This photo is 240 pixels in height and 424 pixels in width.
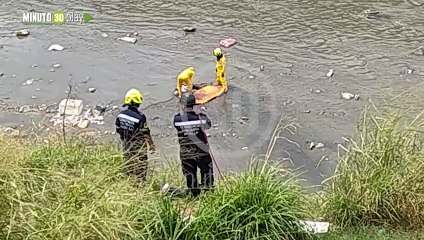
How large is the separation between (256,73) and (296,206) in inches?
196

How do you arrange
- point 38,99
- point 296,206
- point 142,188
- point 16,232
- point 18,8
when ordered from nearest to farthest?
point 16,232 → point 296,206 → point 142,188 → point 38,99 → point 18,8

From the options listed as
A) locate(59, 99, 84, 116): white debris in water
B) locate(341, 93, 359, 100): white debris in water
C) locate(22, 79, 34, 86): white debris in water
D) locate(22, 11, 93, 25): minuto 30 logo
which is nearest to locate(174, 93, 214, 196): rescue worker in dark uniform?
locate(59, 99, 84, 116): white debris in water

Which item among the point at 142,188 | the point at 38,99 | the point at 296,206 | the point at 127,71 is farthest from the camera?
the point at 127,71

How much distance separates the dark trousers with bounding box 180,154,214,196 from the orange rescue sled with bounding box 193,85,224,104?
2.38 meters

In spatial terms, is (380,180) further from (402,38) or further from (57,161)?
(402,38)

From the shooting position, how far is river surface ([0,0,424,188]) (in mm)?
7965

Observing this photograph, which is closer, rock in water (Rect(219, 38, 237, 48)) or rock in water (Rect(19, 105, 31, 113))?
rock in water (Rect(19, 105, 31, 113))

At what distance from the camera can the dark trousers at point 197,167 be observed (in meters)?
6.01

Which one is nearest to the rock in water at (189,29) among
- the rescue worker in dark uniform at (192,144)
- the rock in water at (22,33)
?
the rock in water at (22,33)

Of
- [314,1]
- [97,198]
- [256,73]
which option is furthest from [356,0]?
[97,198]

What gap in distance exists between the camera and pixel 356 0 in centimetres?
1217

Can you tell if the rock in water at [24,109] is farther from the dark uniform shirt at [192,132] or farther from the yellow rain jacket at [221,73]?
the dark uniform shirt at [192,132]

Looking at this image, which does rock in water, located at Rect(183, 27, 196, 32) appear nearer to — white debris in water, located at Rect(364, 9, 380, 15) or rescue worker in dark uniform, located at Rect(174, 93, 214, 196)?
white debris in water, located at Rect(364, 9, 380, 15)

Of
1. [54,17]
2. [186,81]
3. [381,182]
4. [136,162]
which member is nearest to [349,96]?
[186,81]
